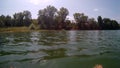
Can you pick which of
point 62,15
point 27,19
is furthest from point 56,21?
point 27,19

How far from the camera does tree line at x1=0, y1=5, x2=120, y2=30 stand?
75.2m

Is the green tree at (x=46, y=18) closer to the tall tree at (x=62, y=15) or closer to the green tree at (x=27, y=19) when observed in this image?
the tall tree at (x=62, y=15)

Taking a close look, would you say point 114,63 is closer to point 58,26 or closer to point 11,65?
point 11,65

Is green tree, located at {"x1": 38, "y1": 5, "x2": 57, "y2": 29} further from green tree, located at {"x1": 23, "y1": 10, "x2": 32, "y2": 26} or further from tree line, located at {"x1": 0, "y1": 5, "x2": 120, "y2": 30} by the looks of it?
green tree, located at {"x1": 23, "y1": 10, "x2": 32, "y2": 26}

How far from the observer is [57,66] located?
29.2ft

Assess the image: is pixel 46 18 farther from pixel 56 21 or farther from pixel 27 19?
pixel 27 19

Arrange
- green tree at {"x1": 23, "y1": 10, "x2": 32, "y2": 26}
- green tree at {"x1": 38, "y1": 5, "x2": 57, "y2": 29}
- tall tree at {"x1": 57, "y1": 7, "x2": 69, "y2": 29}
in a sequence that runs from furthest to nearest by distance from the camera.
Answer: green tree at {"x1": 23, "y1": 10, "x2": 32, "y2": 26}
tall tree at {"x1": 57, "y1": 7, "x2": 69, "y2": 29}
green tree at {"x1": 38, "y1": 5, "x2": 57, "y2": 29}

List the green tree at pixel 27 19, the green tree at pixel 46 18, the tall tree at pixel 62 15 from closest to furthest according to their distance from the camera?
the green tree at pixel 46 18 → the tall tree at pixel 62 15 → the green tree at pixel 27 19

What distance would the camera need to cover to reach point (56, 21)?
257ft

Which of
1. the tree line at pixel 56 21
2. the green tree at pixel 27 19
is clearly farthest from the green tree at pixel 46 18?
the green tree at pixel 27 19

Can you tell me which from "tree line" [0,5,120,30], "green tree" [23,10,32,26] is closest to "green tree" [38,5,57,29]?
"tree line" [0,5,120,30]

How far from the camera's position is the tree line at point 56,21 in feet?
247

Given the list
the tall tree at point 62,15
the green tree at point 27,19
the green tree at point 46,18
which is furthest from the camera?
the green tree at point 27,19

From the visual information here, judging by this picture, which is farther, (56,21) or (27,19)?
(27,19)
